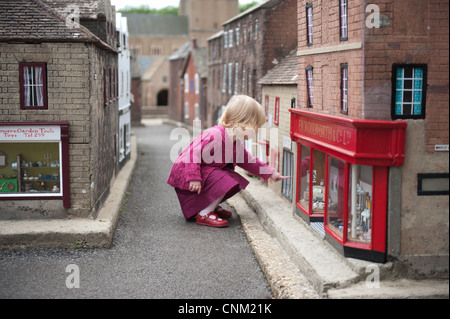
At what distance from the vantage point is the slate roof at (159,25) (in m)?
97.9

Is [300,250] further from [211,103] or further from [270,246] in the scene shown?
[211,103]

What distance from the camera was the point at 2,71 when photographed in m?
12.0

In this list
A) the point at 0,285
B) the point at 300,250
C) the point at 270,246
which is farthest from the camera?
the point at 270,246

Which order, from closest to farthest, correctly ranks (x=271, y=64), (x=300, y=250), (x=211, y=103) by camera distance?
(x=300, y=250) → (x=271, y=64) → (x=211, y=103)

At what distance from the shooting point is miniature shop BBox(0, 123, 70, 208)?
39.7ft

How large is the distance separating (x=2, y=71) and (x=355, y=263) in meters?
8.04

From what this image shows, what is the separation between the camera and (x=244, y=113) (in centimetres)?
1217

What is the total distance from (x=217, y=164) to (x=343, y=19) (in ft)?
15.5

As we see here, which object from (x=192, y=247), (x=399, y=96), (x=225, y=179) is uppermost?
(x=399, y=96)

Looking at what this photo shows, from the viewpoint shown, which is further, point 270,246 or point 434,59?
point 270,246

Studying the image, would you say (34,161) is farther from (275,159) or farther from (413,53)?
(413,53)

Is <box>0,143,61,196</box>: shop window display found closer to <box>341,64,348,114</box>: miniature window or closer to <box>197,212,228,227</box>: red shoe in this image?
<box>197,212,228,227</box>: red shoe

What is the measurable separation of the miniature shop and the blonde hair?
3.45m

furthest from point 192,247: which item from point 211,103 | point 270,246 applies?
point 211,103
